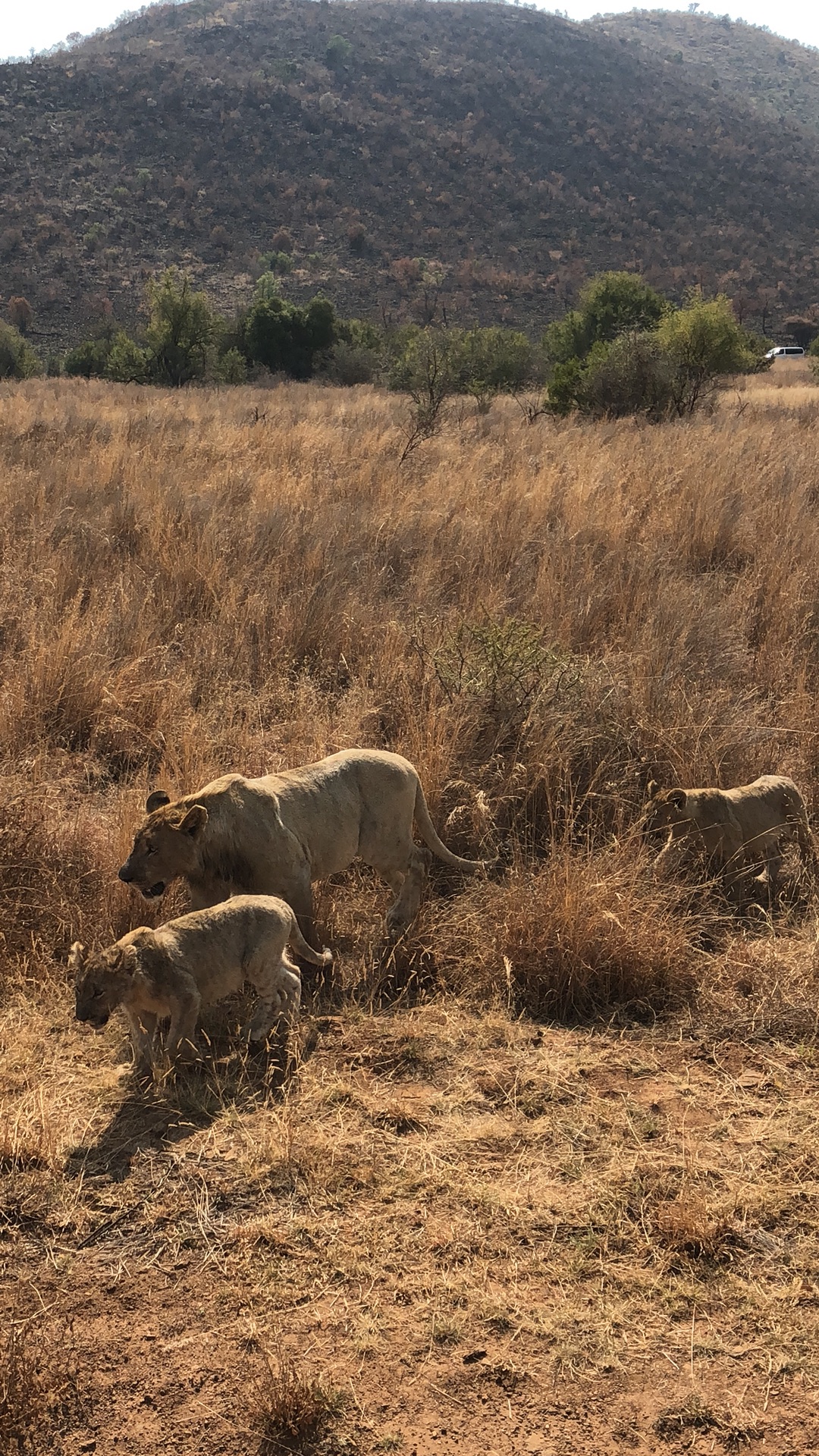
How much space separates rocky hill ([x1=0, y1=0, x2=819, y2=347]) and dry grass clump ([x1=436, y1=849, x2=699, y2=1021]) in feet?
151

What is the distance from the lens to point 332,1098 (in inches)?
129

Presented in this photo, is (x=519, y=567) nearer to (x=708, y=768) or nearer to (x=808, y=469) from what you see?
(x=708, y=768)

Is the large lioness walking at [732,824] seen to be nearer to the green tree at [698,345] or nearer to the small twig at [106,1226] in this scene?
the small twig at [106,1226]

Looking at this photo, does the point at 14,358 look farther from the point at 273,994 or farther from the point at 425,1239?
the point at 425,1239

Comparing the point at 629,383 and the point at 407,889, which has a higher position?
the point at 629,383

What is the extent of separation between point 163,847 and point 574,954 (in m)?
1.70

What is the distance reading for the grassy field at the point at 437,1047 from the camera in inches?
91.0

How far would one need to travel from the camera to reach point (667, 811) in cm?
471

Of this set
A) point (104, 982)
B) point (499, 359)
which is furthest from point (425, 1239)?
point (499, 359)

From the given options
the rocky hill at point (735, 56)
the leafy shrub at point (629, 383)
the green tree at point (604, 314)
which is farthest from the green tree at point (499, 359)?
the rocky hill at point (735, 56)

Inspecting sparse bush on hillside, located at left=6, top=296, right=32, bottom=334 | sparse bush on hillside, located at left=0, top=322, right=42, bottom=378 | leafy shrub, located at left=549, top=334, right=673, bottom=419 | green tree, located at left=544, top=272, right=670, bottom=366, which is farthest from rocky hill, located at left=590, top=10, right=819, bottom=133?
leafy shrub, located at left=549, top=334, right=673, bottom=419

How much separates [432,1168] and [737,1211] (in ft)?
2.98

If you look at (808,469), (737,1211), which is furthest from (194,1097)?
(808,469)

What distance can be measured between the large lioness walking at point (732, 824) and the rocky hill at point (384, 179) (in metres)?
45.6
